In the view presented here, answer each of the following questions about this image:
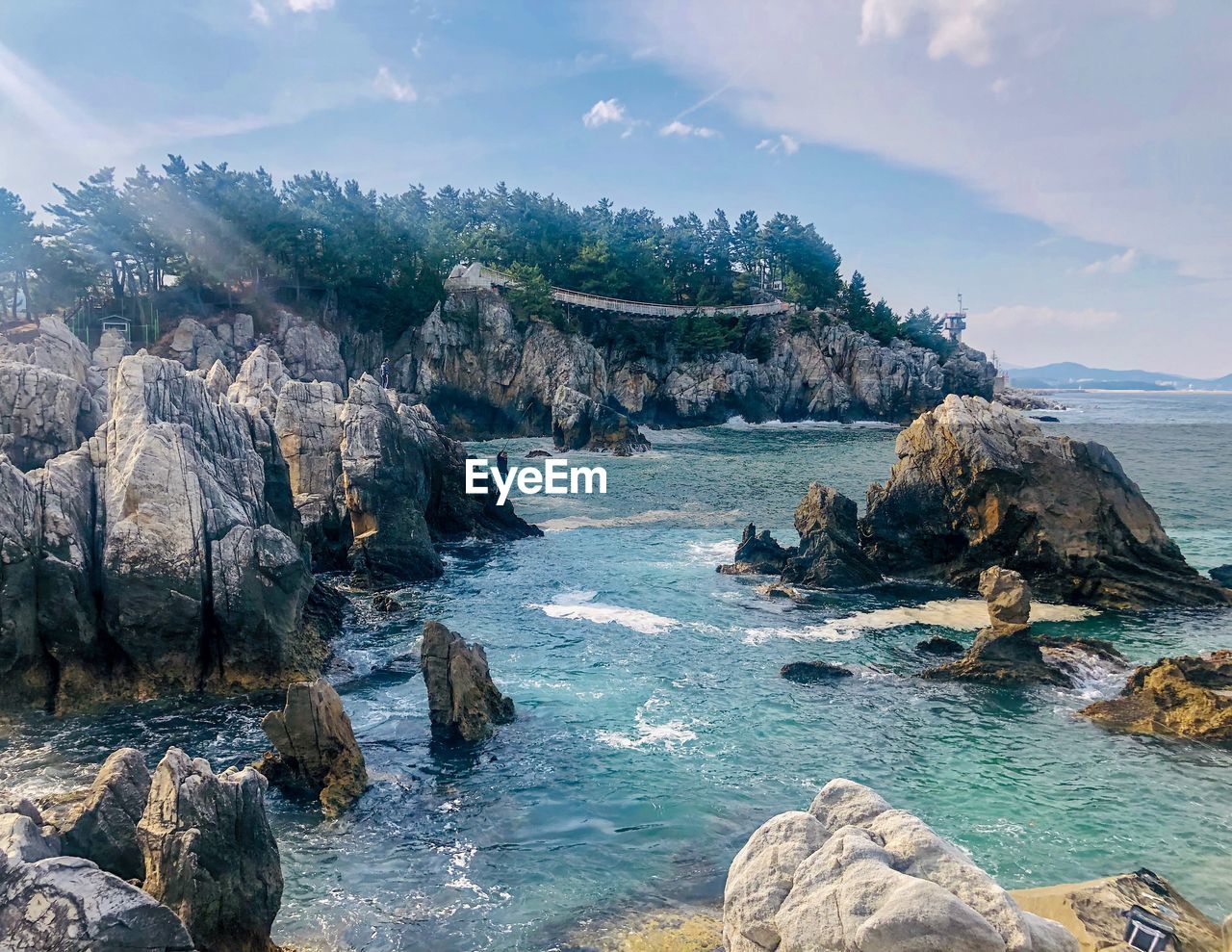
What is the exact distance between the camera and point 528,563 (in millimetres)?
36844

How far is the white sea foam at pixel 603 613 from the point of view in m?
27.8

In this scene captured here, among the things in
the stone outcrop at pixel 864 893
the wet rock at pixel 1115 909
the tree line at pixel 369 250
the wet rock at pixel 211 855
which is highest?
the tree line at pixel 369 250

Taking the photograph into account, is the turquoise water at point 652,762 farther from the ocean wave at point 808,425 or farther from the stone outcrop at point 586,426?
the ocean wave at point 808,425

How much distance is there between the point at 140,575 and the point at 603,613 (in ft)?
47.3

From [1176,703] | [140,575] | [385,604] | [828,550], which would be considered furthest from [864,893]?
[828,550]

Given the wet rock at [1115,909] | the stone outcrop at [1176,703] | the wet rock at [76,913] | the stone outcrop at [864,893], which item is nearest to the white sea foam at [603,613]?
the stone outcrop at [1176,703]

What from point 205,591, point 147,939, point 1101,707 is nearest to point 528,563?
point 205,591

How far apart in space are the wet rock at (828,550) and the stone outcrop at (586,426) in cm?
4095

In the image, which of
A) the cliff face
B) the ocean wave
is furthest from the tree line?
the ocean wave

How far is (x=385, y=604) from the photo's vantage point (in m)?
28.8

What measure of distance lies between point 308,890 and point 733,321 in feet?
346

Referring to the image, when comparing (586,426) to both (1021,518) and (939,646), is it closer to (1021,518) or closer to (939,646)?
(1021,518)

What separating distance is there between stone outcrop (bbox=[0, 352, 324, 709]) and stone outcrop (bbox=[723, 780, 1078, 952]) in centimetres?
1547

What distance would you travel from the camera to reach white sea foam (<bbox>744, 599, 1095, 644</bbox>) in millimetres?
26578
